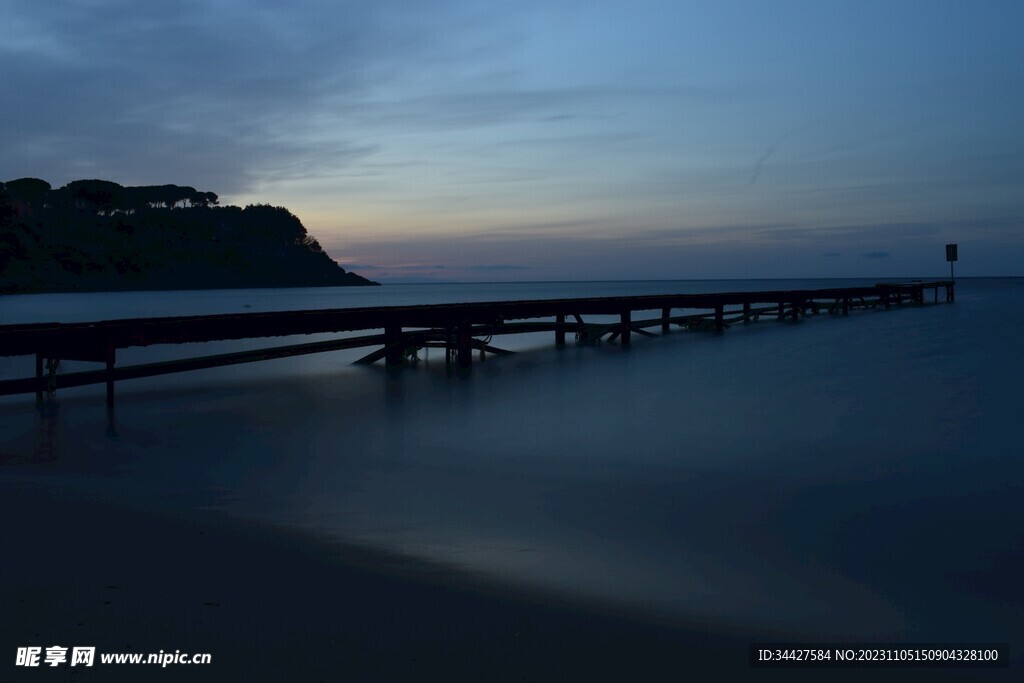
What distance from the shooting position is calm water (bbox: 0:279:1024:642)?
493cm

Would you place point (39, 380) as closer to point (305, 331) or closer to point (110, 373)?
point (110, 373)

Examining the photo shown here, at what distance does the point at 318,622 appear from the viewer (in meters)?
4.01

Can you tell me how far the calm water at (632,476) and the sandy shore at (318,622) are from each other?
1.46 feet

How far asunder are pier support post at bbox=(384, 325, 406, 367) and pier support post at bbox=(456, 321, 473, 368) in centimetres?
143

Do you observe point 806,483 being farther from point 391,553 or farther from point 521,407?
point 521,407

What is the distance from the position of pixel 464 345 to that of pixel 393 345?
1759 mm

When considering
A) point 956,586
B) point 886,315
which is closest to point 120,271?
point 886,315

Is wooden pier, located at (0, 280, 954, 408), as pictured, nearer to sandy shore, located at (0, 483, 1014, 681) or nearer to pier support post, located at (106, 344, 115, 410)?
pier support post, located at (106, 344, 115, 410)

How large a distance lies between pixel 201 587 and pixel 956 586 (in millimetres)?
4416

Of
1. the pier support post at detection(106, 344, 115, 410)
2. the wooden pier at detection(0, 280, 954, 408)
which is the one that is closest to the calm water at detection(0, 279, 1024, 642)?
the pier support post at detection(106, 344, 115, 410)

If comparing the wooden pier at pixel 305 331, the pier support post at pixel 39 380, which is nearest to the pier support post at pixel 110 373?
the wooden pier at pixel 305 331

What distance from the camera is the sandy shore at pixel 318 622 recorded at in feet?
11.6

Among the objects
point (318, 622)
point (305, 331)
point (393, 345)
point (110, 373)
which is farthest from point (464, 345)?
point (318, 622)

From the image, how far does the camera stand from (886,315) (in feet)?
154
